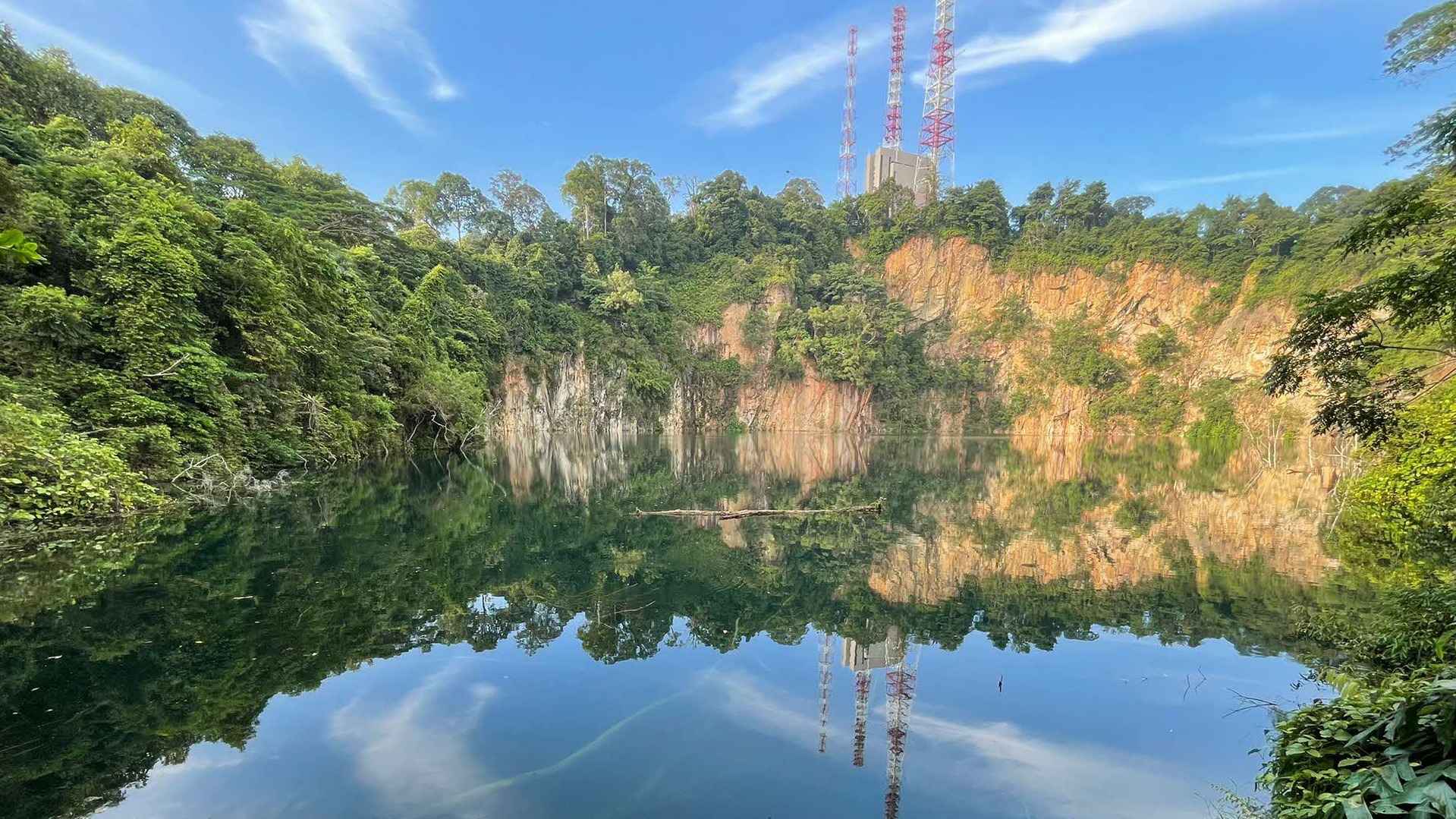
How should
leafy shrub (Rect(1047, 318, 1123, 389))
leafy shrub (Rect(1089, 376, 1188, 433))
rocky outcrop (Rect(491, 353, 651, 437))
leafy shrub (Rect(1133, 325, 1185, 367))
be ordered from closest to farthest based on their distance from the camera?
1. rocky outcrop (Rect(491, 353, 651, 437))
2. leafy shrub (Rect(1089, 376, 1188, 433))
3. leafy shrub (Rect(1133, 325, 1185, 367))
4. leafy shrub (Rect(1047, 318, 1123, 389))

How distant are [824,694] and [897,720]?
0.68 metres

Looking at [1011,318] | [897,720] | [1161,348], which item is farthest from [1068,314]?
[897,720]

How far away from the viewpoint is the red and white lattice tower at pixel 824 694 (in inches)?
175

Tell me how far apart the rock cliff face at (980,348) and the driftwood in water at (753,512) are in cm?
3495

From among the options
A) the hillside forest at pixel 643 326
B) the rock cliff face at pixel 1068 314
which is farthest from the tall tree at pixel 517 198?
the rock cliff face at pixel 1068 314

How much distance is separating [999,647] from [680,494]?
33.7ft

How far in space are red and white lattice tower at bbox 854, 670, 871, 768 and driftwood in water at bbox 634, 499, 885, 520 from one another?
6994mm

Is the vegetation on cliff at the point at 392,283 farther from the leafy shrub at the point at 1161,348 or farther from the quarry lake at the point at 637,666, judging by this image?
the quarry lake at the point at 637,666

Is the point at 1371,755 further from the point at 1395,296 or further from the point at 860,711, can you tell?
the point at 1395,296

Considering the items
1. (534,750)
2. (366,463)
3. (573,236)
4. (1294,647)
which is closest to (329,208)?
(366,463)

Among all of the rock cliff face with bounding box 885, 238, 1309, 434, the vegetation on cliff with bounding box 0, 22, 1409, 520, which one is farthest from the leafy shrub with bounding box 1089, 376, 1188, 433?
the rock cliff face with bounding box 885, 238, 1309, 434

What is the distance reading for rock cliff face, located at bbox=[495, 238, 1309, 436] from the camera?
5081 centimetres

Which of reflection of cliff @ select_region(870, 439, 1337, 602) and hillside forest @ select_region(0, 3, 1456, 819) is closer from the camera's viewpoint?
hillside forest @ select_region(0, 3, 1456, 819)

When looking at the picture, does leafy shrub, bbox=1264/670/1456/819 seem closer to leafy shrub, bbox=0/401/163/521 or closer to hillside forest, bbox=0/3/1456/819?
hillside forest, bbox=0/3/1456/819
